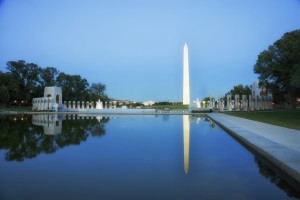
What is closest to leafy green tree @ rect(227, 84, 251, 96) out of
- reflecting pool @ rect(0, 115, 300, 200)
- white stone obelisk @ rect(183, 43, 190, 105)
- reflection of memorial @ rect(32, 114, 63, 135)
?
white stone obelisk @ rect(183, 43, 190, 105)

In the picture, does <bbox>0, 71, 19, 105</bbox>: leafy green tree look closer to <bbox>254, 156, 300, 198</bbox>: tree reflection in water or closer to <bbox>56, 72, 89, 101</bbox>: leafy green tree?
<bbox>56, 72, 89, 101</bbox>: leafy green tree

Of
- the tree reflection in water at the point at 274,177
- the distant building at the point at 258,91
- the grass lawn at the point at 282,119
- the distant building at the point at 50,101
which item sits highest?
the distant building at the point at 258,91

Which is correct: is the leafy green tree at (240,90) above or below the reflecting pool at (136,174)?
above

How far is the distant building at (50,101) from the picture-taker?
4959 cm

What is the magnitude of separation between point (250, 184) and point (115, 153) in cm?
411

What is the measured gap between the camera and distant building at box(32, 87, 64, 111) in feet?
163

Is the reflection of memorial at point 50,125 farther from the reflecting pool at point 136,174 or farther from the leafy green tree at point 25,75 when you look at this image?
the leafy green tree at point 25,75

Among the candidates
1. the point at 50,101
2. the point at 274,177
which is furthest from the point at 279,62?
the point at 50,101

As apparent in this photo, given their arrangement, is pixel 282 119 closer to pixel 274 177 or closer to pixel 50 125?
pixel 50 125

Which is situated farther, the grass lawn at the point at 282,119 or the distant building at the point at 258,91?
the distant building at the point at 258,91

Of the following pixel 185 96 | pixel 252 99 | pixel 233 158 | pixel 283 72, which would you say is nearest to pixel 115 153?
pixel 233 158

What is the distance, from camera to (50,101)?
164 feet

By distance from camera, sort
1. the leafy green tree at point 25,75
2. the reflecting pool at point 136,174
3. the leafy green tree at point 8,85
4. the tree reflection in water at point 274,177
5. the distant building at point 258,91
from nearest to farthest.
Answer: the reflecting pool at point 136,174 → the tree reflection in water at point 274,177 → the leafy green tree at point 8,85 → the distant building at point 258,91 → the leafy green tree at point 25,75

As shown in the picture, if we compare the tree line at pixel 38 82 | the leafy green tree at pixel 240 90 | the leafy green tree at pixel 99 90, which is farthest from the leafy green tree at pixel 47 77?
the leafy green tree at pixel 240 90
